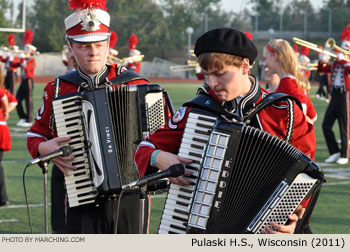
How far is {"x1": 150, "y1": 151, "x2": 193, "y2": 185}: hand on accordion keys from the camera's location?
3.20m

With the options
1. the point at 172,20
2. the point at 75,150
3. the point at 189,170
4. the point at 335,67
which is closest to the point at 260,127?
the point at 189,170

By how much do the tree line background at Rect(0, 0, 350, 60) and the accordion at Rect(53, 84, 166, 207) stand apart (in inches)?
1982

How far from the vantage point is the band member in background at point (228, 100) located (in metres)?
3.20

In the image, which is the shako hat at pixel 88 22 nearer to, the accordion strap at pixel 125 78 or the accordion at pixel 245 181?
the accordion strap at pixel 125 78

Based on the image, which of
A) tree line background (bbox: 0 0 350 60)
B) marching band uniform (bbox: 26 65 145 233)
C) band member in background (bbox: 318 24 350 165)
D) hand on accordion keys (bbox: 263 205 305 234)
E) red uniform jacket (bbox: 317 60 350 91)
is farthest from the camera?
tree line background (bbox: 0 0 350 60)

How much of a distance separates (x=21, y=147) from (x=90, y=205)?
936 cm

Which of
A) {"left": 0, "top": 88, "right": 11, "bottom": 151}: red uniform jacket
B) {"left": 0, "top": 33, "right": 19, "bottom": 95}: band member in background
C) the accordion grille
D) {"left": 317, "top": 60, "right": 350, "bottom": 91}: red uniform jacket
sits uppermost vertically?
the accordion grille

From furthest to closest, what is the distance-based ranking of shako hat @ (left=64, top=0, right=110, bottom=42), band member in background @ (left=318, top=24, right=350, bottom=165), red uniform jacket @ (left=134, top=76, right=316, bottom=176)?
band member in background @ (left=318, top=24, right=350, bottom=165) < shako hat @ (left=64, top=0, right=110, bottom=42) < red uniform jacket @ (left=134, top=76, right=316, bottom=176)

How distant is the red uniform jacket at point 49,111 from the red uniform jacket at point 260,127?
3.01 ft

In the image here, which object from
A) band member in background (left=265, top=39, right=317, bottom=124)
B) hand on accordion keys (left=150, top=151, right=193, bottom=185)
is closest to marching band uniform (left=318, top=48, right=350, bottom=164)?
band member in background (left=265, top=39, right=317, bottom=124)

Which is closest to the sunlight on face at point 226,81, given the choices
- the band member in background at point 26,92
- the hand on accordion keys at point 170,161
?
the hand on accordion keys at point 170,161

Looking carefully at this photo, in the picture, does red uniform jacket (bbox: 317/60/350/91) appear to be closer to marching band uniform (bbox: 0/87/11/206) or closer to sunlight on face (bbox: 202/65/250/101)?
marching band uniform (bbox: 0/87/11/206)

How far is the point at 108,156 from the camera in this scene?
4.12 m

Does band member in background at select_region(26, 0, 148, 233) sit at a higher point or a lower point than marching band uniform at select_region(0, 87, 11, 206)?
higher
